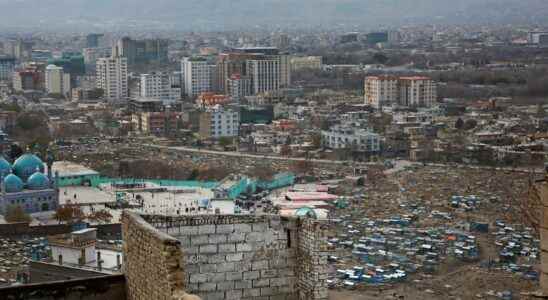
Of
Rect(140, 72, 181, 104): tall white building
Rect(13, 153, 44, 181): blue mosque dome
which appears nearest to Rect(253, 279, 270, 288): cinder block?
Rect(13, 153, 44, 181): blue mosque dome

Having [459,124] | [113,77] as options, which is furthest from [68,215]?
[113,77]

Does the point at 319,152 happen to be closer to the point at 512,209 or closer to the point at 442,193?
the point at 442,193

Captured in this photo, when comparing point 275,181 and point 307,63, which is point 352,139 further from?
point 307,63

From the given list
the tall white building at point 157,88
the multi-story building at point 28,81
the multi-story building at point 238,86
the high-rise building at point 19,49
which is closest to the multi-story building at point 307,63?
the multi-story building at point 238,86

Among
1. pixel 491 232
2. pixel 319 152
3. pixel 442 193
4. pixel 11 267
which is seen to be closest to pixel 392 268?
pixel 491 232

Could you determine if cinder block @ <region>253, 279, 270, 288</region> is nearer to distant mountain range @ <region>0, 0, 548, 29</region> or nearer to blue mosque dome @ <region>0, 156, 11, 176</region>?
blue mosque dome @ <region>0, 156, 11, 176</region>

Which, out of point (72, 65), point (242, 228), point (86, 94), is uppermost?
point (242, 228)
